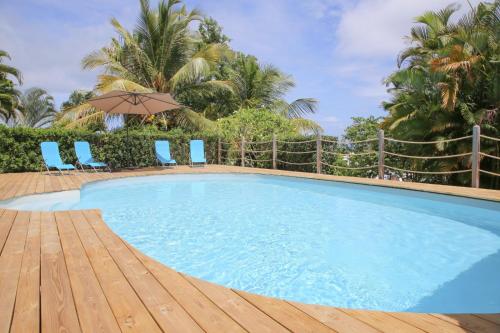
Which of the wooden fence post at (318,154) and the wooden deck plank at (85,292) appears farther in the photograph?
the wooden fence post at (318,154)

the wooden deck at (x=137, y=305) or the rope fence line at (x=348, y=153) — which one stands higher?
the rope fence line at (x=348, y=153)

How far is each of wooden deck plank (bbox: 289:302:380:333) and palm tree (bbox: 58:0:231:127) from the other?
44.9 ft

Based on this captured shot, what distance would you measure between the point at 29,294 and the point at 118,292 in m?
0.51

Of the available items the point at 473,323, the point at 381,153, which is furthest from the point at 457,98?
the point at 473,323

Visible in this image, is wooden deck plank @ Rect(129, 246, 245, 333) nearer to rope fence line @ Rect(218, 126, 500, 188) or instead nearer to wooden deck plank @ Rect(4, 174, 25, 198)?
wooden deck plank @ Rect(4, 174, 25, 198)

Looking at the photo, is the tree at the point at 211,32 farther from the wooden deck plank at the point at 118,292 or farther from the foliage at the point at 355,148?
the wooden deck plank at the point at 118,292

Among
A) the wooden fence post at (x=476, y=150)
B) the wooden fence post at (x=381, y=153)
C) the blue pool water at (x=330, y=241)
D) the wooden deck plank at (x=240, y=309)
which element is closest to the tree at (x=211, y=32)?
the wooden fence post at (x=381, y=153)

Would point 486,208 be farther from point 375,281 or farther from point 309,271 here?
point 309,271

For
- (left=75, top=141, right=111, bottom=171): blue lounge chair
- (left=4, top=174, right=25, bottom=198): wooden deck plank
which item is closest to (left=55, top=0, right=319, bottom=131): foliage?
(left=75, top=141, right=111, bottom=171): blue lounge chair

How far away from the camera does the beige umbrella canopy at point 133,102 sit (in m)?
9.92

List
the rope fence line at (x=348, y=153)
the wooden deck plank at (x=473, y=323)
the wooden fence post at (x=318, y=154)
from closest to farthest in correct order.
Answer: the wooden deck plank at (x=473, y=323) < the rope fence line at (x=348, y=153) < the wooden fence post at (x=318, y=154)

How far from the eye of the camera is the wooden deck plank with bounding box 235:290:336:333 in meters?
1.72

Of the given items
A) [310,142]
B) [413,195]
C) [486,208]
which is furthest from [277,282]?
[310,142]

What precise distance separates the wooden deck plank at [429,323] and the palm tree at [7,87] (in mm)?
22769
